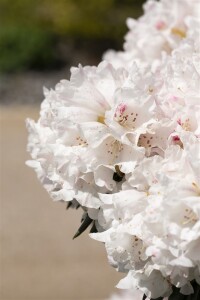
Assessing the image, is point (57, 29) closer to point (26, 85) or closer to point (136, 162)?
point (26, 85)

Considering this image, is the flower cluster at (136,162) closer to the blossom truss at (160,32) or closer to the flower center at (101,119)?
the flower center at (101,119)

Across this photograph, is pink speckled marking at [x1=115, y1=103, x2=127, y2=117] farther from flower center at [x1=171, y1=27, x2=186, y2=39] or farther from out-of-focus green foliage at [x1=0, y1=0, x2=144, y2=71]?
out-of-focus green foliage at [x1=0, y1=0, x2=144, y2=71]

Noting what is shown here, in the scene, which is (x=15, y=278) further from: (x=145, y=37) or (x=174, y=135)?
(x=174, y=135)

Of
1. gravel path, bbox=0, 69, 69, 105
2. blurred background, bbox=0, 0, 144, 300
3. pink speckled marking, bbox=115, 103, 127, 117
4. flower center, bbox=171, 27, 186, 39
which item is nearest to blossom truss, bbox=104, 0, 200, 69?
flower center, bbox=171, 27, 186, 39

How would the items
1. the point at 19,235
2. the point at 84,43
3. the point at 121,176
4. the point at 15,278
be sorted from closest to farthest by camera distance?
the point at 121,176 < the point at 15,278 < the point at 19,235 < the point at 84,43

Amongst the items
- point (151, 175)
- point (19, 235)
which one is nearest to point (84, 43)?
point (19, 235)

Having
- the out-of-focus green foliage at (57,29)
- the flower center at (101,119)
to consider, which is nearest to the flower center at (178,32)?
the flower center at (101,119)

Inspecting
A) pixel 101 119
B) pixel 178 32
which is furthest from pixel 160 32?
pixel 101 119
